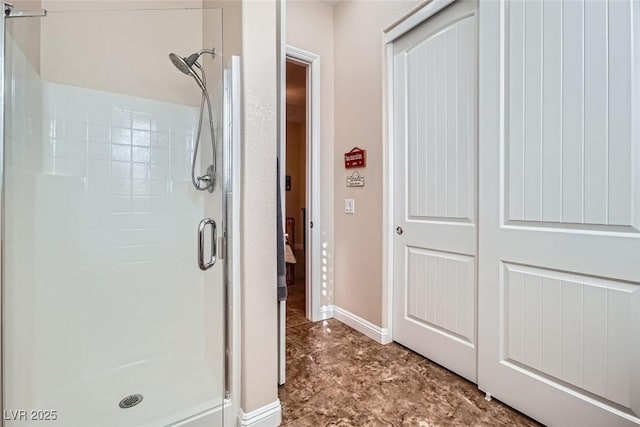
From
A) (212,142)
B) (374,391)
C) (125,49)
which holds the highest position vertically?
(125,49)

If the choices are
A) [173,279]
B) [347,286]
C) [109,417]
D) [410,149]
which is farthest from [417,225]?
[109,417]

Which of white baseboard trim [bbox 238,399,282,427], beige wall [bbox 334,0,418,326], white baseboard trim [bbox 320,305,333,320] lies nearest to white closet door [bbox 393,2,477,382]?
beige wall [bbox 334,0,418,326]

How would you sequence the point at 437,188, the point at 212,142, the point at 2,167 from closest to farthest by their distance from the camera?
1. the point at 2,167
2. the point at 212,142
3. the point at 437,188

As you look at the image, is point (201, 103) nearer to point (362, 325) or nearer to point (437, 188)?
point (437, 188)

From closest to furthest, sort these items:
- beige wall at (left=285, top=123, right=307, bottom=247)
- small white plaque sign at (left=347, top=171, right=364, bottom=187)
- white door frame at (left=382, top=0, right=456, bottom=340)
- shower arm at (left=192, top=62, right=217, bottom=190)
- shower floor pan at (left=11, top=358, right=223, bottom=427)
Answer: shower floor pan at (left=11, top=358, right=223, bottom=427), shower arm at (left=192, top=62, right=217, bottom=190), white door frame at (left=382, top=0, right=456, bottom=340), small white plaque sign at (left=347, top=171, right=364, bottom=187), beige wall at (left=285, top=123, right=307, bottom=247)

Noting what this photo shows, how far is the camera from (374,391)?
5.34ft

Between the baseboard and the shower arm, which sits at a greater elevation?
the shower arm

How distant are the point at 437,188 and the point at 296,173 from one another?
4876 millimetres

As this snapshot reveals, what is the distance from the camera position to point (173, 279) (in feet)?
6.04

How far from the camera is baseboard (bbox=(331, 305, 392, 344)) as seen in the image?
221 cm

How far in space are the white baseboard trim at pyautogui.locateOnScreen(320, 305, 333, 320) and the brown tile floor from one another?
0.43 meters

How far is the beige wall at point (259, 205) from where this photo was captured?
51.5 inches

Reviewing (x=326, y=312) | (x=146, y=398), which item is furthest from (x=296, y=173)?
(x=146, y=398)

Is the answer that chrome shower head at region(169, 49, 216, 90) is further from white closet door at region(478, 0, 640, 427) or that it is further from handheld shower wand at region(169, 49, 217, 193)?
white closet door at region(478, 0, 640, 427)
